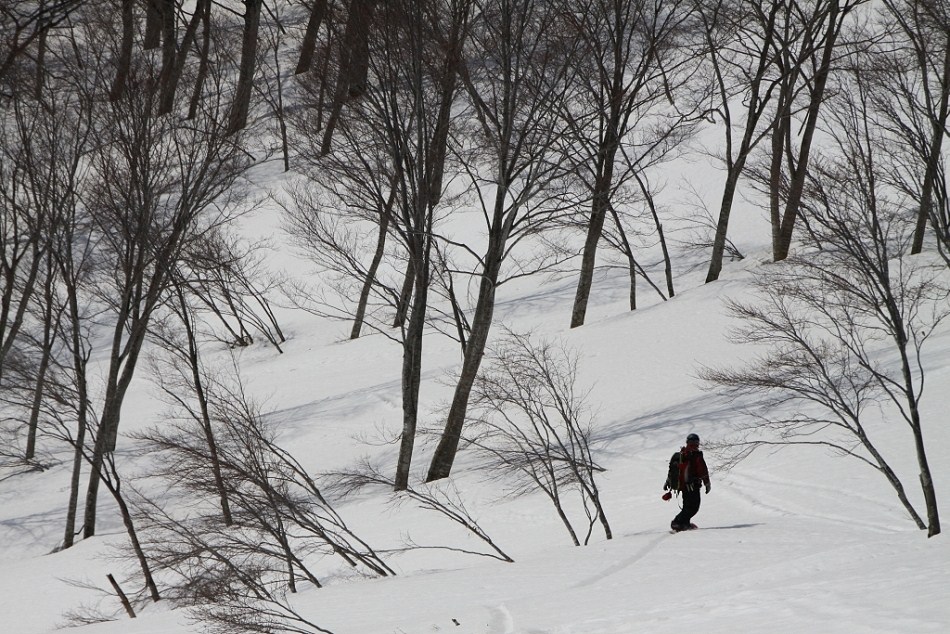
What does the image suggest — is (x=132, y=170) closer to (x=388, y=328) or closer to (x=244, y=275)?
(x=388, y=328)

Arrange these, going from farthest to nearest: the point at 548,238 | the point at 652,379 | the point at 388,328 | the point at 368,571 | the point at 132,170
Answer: the point at 548,238
the point at 388,328
the point at 652,379
the point at 132,170
the point at 368,571

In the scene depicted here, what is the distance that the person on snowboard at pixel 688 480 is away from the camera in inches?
404

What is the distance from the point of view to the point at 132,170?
48.8 feet

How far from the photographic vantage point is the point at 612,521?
39.2ft

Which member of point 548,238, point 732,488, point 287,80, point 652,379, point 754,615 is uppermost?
point 287,80

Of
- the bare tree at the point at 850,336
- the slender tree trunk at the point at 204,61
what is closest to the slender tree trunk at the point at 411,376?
the slender tree trunk at the point at 204,61

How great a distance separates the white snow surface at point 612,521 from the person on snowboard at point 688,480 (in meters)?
0.34

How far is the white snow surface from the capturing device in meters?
6.14

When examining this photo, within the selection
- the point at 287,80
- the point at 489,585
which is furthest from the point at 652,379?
the point at 287,80

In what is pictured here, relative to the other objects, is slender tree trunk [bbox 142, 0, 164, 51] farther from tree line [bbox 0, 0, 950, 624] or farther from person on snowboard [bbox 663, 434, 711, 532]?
person on snowboard [bbox 663, 434, 711, 532]

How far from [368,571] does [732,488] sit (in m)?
5.81

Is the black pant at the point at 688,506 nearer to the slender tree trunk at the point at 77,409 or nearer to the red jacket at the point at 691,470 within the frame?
the red jacket at the point at 691,470

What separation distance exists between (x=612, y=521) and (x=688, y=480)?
207cm

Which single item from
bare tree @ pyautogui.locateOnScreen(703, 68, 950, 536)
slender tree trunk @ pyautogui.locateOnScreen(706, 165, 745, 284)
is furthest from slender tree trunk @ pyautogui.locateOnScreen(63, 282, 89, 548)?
slender tree trunk @ pyautogui.locateOnScreen(706, 165, 745, 284)
